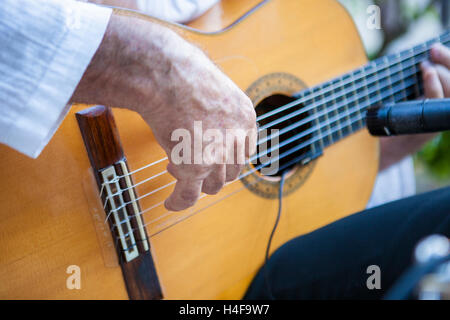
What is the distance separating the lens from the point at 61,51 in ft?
1.66

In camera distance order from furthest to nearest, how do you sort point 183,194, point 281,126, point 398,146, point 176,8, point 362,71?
point 398,146 → point 362,71 → point 281,126 → point 176,8 → point 183,194

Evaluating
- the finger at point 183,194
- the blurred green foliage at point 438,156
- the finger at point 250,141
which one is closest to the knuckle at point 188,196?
the finger at point 183,194

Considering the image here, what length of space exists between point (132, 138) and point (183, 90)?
17cm

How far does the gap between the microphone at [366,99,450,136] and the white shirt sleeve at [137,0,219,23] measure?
14.4 inches

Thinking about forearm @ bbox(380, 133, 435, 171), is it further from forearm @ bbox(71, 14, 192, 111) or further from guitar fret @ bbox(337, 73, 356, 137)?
forearm @ bbox(71, 14, 192, 111)

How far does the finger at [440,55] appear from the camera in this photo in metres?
1.05

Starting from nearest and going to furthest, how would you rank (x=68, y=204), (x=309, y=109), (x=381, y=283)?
(x=68, y=204), (x=381, y=283), (x=309, y=109)

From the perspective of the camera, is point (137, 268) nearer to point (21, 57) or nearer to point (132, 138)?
point (132, 138)

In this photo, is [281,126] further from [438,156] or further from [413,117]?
[438,156]

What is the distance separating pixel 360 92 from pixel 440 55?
241 millimetres

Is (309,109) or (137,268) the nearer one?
(137,268)

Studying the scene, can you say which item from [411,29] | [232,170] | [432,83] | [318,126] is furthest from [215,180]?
[411,29]

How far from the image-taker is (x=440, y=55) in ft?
3.46
